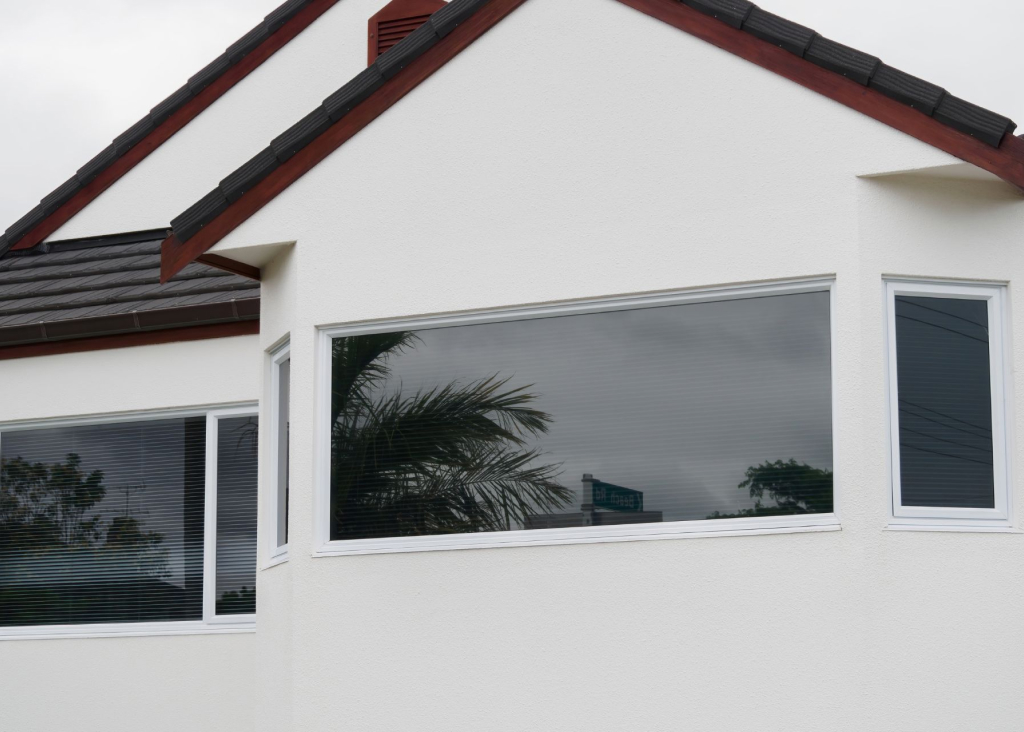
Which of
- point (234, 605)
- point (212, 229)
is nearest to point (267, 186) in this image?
point (212, 229)

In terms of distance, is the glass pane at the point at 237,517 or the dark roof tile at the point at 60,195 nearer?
the glass pane at the point at 237,517

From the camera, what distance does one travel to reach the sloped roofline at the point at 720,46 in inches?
261

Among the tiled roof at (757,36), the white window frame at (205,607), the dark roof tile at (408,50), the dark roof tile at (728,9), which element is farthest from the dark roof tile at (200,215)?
the dark roof tile at (728,9)

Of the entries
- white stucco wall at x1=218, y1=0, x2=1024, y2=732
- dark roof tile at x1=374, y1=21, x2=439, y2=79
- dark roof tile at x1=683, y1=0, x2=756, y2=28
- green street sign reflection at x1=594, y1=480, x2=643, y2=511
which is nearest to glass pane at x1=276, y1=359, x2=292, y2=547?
white stucco wall at x1=218, y1=0, x2=1024, y2=732

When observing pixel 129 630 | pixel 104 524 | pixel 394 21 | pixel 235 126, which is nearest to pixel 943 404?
pixel 129 630

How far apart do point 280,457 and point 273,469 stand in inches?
5.0

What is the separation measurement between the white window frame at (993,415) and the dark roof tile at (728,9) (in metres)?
1.70

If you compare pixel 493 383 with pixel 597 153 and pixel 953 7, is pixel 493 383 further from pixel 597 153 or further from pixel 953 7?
pixel 953 7

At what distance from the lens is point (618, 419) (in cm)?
711

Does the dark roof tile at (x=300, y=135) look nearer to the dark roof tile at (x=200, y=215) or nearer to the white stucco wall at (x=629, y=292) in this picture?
the white stucco wall at (x=629, y=292)

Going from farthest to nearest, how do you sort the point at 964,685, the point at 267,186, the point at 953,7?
the point at 953,7 < the point at 267,186 < the point at 964,685

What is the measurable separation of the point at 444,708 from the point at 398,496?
1.27 metres

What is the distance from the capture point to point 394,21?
13273 mm

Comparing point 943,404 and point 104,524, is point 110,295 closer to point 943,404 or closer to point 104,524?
point 104,524
